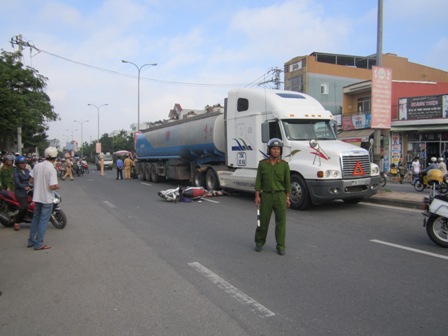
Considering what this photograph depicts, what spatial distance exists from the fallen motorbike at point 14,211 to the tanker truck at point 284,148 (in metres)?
5.87

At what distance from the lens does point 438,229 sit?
254 inches

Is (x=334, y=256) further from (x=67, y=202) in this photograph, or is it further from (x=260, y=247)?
(x=67, y=202)

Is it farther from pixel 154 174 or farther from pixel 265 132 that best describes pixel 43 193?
pixel 154 174

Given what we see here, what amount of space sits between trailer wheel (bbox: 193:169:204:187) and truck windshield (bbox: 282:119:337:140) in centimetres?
566

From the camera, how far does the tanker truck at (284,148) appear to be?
32.2 ft

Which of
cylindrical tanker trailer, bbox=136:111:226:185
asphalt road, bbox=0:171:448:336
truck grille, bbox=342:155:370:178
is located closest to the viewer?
asphalt road, bbox=0:171:448:336

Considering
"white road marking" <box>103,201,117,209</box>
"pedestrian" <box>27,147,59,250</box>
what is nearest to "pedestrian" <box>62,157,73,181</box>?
"white road marking" <box>103,201,117,209</box>

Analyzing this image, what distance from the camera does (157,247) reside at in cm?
666

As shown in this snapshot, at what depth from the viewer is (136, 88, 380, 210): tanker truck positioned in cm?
981

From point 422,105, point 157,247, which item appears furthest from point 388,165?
point 157,247

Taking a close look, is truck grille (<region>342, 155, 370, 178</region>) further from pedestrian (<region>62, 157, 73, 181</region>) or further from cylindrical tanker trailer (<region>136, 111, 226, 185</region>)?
pedestrian (<region>62, 157, 73, 181</region>)

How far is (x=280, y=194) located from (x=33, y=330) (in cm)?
391

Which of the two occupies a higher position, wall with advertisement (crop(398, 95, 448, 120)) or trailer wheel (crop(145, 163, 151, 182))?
wall with advertisement (crop(398, 95, 448, 120))

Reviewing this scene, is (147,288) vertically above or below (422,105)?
below
